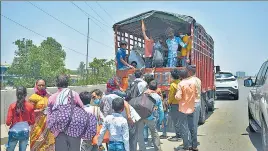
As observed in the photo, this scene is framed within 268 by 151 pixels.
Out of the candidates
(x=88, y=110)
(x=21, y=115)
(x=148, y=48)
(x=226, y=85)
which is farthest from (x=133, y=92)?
(x=226, y=85)

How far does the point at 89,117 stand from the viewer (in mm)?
4047

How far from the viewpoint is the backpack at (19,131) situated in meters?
4.65

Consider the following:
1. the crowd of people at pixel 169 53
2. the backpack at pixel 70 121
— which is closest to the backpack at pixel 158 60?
the crowd of people at pixel 169 53

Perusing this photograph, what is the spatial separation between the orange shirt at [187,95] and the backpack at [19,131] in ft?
8.96

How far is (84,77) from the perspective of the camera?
2139 cm

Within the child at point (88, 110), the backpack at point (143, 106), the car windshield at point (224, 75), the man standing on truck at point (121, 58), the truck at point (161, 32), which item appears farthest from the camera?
the car windshield at point (224, 75)

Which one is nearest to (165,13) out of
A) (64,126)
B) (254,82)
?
(254,82)

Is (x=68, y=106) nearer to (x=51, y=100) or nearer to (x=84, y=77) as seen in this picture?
(x=51, y=100)

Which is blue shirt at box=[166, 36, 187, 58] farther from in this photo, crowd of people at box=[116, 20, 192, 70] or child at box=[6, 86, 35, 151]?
child at box=[6, 86, 35, 151]

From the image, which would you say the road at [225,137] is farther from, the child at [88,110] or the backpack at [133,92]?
the child at [88,110]

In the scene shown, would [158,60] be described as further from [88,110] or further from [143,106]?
[88,110]

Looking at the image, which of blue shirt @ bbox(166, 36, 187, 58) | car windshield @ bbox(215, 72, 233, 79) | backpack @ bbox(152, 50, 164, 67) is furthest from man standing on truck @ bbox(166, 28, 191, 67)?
car windshield @ bbox(215, 72, 233, 79)

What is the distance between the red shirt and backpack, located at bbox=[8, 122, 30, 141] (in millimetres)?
58

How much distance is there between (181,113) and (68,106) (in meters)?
2.86
